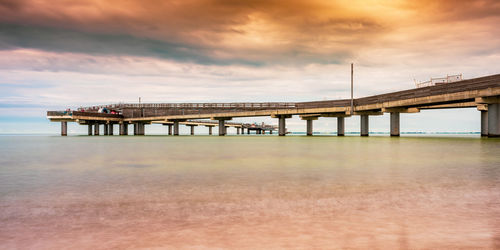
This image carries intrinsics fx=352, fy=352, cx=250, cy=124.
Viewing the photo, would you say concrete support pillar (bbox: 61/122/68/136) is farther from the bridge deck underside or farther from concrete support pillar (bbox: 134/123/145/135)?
concrete support pillar (bbox: 134/123/145/135)

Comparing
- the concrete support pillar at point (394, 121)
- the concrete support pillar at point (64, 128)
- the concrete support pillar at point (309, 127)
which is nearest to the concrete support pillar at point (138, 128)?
the concrete support pillar at point (64, 128)

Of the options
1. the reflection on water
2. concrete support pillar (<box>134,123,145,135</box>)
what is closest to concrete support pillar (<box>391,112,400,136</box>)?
the reflection on water

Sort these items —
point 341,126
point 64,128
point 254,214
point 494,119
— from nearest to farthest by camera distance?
point 254,214
point 494,119
point 341,126
point 64,128

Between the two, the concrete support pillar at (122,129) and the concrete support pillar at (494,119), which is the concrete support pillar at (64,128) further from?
the concrete support pillar at (494,119)

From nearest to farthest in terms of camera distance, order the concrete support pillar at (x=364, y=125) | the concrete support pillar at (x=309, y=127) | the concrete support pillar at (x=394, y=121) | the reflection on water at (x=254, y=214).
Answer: the reflection on water at (x=254, y=214)
the concrete support pillar at (x=394, y=121)
the concrete support pillar at (x=364, y=125)
the concrete support pillar at (x=309, y=127)

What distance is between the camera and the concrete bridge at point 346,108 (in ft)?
180

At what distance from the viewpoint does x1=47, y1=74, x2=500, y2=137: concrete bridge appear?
2159 inches

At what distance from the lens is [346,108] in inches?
3524

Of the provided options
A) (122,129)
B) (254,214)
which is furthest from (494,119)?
(122,129)

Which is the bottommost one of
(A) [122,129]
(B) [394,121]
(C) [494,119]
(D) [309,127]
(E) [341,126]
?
(A) [122,129]

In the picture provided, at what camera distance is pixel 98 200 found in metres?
8.23

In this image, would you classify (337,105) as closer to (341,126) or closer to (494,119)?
(341,126)

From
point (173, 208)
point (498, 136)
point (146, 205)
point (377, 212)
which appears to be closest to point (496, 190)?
point (377, 212)

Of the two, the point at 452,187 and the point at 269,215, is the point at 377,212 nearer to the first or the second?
the point at 269,215
